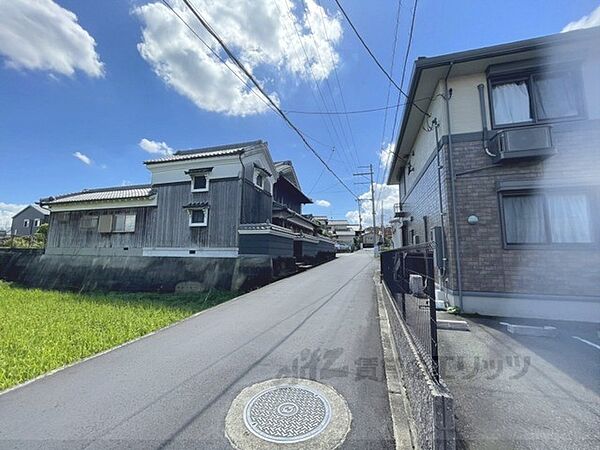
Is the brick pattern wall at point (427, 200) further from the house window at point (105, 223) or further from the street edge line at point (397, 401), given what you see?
the house window at point (105, 223)

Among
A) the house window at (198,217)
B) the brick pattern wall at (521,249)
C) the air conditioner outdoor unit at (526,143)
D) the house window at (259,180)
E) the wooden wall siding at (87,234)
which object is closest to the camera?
the brick pattern wall at (521,249)

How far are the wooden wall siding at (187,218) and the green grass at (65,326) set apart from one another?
153 inches

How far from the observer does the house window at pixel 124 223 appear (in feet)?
46.9

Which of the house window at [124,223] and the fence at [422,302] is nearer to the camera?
the fence at [422,302]

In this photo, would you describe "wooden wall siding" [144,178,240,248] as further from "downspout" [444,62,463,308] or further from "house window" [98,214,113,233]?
"downspout" [444,62,463,308]

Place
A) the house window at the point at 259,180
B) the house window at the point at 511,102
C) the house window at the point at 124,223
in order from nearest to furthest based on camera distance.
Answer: the house window at the point at 511,102 < the house window at the point at 124,223 < the house window at the point at 259,180

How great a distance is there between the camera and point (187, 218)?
44.1ft

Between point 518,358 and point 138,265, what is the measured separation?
45.0 ft

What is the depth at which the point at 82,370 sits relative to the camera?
3652 millimetres

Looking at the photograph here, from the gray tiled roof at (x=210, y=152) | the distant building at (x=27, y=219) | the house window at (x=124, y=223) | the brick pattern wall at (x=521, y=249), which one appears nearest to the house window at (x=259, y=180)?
the gray tiled roof at (x=210, y=152)

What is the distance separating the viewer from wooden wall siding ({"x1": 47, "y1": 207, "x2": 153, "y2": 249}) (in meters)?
14.1

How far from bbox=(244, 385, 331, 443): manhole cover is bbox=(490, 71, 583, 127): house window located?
22.4ft

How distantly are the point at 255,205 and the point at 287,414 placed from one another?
40.1ft

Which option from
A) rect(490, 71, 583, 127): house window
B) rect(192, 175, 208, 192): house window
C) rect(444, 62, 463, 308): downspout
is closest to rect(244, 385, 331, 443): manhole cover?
rect(444, 62, 463, 308): downspout
